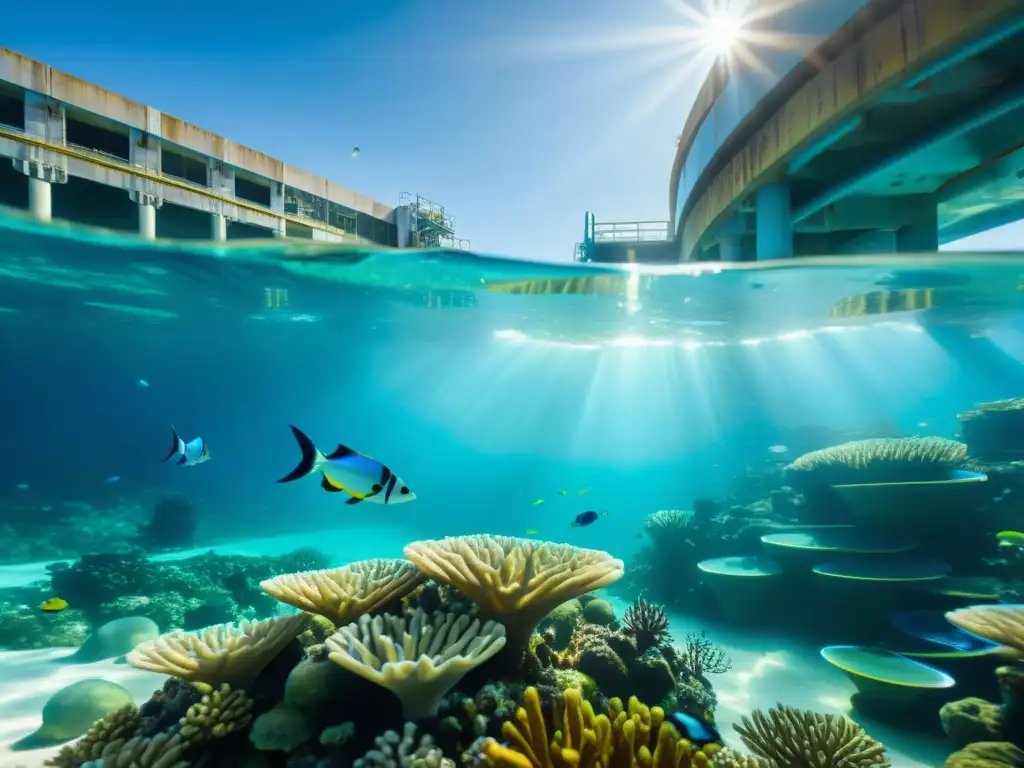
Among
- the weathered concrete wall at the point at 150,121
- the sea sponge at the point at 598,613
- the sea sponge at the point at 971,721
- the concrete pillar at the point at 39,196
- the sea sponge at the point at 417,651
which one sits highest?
the weathered concrete wall at the point at 150,121

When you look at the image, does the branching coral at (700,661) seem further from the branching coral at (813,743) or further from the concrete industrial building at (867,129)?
the concrete industrial building at (867,129)

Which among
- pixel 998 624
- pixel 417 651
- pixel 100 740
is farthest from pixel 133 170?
pixel 998 624

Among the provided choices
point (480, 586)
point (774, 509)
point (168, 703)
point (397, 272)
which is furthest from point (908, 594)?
point (397, 272)

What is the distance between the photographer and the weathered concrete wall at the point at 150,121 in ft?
43.3

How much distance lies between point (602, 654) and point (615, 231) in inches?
590

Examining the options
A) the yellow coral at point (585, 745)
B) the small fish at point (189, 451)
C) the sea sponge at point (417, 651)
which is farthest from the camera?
the small fish at point (189, 451)

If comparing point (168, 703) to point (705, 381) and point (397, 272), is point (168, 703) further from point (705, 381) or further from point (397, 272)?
point (705, 381)

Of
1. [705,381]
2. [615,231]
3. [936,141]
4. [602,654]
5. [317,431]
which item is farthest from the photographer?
[317,431]

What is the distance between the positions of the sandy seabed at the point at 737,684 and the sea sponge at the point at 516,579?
426 cm

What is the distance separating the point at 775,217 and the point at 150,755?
28.0ft

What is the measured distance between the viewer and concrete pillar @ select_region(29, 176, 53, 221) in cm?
1290

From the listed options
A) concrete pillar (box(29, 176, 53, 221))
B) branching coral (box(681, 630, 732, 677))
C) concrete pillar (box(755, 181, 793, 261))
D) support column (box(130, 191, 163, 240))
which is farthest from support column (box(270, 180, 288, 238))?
branching coral (box(681, 630, 732, 677))

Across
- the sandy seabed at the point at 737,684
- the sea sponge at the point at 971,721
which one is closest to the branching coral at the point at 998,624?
the sea sponge at the point at 971,721

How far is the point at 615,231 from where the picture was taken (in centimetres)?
1745
